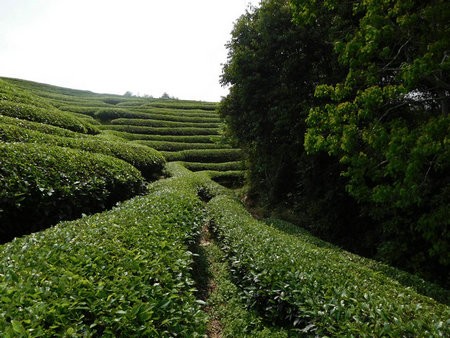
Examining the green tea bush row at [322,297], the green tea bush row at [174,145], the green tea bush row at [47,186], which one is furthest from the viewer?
the green tea bush row at [174,145]

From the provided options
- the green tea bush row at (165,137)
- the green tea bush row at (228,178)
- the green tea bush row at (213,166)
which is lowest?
the green tea bush row at (228,178)

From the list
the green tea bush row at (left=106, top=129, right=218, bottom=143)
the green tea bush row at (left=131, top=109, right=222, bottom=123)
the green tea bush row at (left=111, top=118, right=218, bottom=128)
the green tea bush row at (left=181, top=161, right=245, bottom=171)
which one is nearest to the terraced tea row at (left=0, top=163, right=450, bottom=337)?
the green tea bush row at (left=181, top=161, right=245, bottom=171)

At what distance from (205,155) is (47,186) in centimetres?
2311

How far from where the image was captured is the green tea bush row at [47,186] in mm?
Result: 6688

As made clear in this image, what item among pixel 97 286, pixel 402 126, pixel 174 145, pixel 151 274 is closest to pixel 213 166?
pixel 174 145

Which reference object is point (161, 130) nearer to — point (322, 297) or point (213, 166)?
point (213, 166)

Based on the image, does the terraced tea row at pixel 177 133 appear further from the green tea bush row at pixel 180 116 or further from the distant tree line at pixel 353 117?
the distant tree line at pixel 353 117

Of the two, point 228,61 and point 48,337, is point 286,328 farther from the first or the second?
point 228,61

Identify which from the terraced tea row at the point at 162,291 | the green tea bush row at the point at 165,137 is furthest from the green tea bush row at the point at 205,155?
the terraced tea row at the point at 162,291

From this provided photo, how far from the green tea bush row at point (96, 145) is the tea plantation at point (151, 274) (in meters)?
0.08

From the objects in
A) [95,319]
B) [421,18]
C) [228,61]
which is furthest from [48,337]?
[228,61]

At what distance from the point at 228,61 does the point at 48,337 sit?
671 inches

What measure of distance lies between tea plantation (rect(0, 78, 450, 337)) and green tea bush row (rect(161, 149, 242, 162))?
1648cm

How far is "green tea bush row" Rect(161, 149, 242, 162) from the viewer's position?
28.6m
